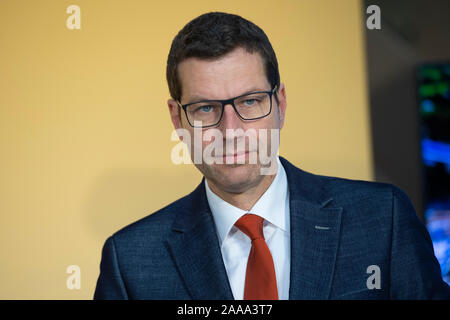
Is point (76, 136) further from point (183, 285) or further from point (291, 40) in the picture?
point (291, 40)

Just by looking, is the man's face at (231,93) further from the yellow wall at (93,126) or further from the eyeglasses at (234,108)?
the yellow wall at (93,126)

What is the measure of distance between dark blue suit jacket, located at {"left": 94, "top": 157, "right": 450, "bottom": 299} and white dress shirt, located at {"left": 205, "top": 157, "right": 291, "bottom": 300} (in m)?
0.03

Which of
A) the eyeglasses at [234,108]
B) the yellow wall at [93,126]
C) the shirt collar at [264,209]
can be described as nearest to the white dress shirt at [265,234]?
the shirt collar at [264,209]

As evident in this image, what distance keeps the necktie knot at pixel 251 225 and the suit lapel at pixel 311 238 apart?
0.08m

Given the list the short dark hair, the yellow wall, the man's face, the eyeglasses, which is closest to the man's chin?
the man's face

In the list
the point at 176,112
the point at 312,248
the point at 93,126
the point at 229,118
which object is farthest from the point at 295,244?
the point at 93,126

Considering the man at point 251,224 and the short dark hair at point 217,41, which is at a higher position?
the short dark hair at point 217,41

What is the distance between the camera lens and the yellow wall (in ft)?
5.31

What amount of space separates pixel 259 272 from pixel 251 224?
12 cm

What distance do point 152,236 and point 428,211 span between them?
148 centimetres

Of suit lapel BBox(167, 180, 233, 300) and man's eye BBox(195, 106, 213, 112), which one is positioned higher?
man's eye BBox(195, 106, 213, 112)

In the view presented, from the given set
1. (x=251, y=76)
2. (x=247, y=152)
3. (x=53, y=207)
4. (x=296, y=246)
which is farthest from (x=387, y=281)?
(x=53, y=207)

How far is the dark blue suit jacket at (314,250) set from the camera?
1.19m

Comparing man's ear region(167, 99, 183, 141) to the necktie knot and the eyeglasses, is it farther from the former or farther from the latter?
the necktie knot
